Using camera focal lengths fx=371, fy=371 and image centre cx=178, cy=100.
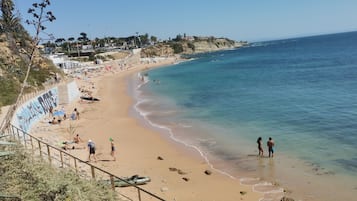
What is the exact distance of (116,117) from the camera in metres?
35.1

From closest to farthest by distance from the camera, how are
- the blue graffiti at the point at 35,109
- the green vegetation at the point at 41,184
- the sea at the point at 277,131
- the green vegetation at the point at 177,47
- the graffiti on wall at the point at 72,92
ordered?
the green vegetation at the point at 41,184
the sea at the point at 277,131
the blue graffiti at the point at 35,109
the graffiti on wall at the point at 72,92
the green vegetation at the point at 177,47

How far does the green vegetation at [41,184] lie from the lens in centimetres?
800

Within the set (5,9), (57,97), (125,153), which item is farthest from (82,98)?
(5,9)

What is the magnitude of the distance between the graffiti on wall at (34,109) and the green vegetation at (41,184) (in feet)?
43.4

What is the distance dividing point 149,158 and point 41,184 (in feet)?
43.6

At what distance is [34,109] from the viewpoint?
97.7ft

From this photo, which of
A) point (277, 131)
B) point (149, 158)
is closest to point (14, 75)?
point (149, 158)

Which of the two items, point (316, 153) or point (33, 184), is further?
point (316, 153)

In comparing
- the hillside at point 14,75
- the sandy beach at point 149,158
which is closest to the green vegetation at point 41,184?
the sandy beach at point 149,158

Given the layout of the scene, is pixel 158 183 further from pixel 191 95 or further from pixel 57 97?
pixel 191 95

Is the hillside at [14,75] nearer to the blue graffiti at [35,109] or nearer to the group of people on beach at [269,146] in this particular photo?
the blue graffiti at [35,109]

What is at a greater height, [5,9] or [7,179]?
[5,9]

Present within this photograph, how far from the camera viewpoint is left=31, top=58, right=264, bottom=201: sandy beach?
16.4m

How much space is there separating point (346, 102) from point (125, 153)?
22.5 m
